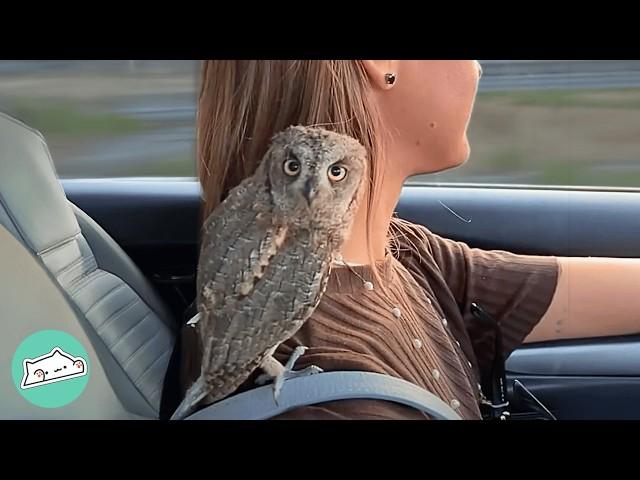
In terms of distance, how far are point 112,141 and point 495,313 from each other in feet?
2.46

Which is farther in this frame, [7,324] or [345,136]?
[7,324]

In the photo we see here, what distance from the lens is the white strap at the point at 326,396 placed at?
54.2 inches

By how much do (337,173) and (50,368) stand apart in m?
0.61

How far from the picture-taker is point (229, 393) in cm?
149

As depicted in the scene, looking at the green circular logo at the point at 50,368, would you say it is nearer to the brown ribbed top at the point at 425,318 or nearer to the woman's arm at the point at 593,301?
the brown ribbed top at the point at 425,318

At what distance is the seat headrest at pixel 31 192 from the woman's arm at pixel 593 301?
0.86 m

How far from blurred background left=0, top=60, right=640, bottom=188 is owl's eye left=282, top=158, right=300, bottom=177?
20 cm

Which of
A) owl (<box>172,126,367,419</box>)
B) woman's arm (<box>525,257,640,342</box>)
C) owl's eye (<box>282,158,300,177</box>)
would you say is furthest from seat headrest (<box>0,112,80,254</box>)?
woman's arm (<box>525,257,640,342</box>)

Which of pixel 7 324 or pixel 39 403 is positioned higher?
pixel 7 324

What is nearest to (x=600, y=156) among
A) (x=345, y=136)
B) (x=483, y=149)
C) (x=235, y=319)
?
(x=483, y=149)

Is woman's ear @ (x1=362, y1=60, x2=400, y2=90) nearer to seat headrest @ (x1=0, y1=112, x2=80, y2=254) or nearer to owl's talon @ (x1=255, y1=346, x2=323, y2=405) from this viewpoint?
owl's talon @ (x1=255, y1=346, x2=323, y2=405)

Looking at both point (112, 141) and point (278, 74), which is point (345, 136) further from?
point (112, 141)

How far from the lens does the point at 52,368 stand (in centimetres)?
155

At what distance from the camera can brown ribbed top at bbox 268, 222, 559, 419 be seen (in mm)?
1417
